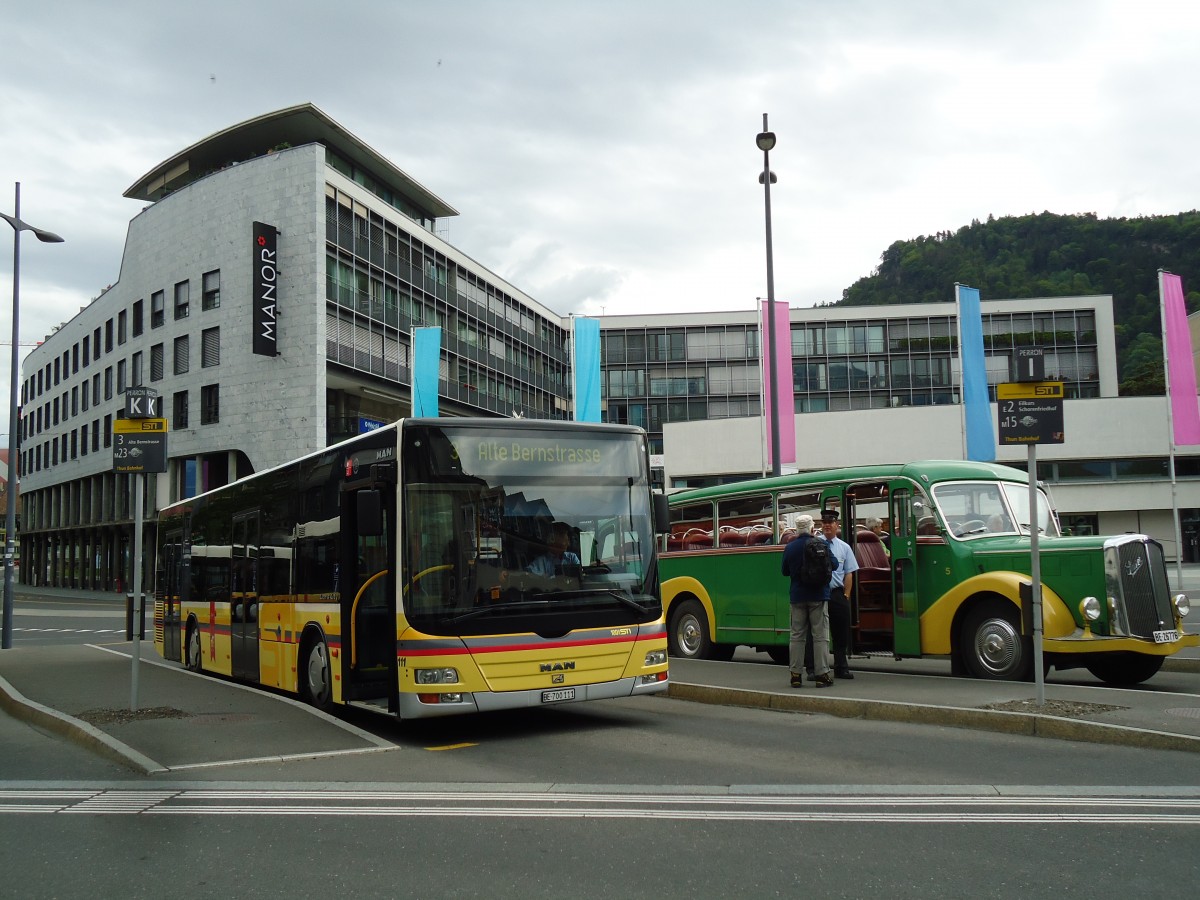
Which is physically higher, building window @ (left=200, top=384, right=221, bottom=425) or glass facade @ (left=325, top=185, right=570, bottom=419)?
glass facade @ (left=325, top=185, right=570, bottom=419)

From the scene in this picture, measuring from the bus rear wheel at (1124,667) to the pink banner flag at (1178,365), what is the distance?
20890 millimetres

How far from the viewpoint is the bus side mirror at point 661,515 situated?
11.1 m

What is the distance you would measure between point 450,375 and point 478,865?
55399 millimetres

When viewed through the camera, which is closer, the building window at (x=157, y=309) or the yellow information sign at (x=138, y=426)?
the yellow information sign at (x=138, y=426)

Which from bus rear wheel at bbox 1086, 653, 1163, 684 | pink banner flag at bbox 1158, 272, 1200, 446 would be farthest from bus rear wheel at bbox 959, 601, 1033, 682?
pink banner flag at bbox 1158, 272, 1200, 446

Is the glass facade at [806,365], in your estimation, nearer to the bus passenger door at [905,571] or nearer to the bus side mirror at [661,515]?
the bus passenger door at [905,571]

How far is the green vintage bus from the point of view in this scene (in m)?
11.8

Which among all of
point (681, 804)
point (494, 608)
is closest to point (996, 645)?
point (494, 608)

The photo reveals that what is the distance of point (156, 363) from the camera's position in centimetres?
5544

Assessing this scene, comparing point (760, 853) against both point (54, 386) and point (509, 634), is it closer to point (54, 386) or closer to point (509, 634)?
point (509, 634)

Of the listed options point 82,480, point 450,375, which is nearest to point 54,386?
point 82,480

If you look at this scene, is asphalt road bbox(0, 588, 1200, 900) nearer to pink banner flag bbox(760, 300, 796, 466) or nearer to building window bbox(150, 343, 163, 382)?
pink banner flag bbox(760, 300, 796, 466)

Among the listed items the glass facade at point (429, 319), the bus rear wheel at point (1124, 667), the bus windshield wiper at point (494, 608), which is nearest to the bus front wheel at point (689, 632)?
the bus rear wheel at point (1124, 667)

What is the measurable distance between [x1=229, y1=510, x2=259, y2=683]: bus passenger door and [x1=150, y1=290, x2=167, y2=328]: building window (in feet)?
140
